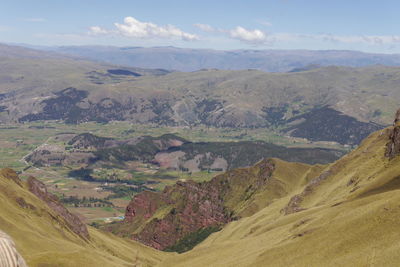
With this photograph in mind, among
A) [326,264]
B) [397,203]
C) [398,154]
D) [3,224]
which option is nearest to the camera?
[326,264]

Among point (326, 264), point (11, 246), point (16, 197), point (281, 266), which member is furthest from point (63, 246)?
point (11, 246)

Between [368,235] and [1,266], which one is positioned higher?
[1,266]

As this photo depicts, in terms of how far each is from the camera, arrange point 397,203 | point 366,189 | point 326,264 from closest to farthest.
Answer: point 326,264, point 397,203, point 366,189

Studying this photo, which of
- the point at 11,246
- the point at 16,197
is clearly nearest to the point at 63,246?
the point at 16,197

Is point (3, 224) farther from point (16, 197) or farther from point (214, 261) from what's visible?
point (214, 261)

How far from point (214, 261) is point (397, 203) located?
66732 millimetres

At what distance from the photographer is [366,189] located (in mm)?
146125

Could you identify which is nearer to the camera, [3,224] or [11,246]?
[11,246]

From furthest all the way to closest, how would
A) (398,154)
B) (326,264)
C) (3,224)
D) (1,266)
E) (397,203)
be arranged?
(398,154), (3,224), (397,203), (326,264), (1,266)

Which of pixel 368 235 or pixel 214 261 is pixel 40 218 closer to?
pixel 214 261

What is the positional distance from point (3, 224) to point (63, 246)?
22063mm

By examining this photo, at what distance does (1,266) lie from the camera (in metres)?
21.1

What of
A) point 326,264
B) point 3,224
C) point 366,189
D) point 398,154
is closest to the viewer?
point 326,264

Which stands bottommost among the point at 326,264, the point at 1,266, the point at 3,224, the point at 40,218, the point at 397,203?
the point at 40,218
